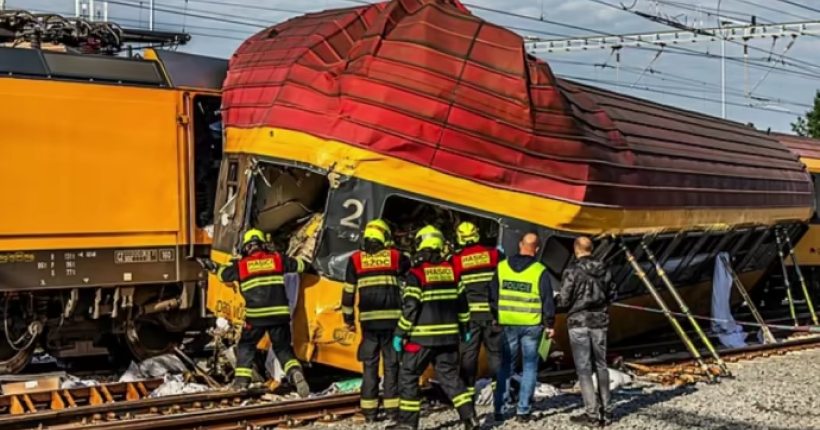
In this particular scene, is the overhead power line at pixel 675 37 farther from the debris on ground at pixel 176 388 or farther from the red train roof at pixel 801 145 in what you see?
the debris on ground at pixel 176 388

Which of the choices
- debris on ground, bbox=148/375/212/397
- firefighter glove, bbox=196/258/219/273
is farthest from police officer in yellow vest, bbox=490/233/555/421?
firefighter glove, bbox=196/258/219/273

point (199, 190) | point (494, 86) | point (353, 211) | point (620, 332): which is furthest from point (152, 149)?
point (620, 332)

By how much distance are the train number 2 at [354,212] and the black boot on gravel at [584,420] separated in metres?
2.49

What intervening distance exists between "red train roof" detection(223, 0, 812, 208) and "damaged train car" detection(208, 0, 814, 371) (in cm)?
1

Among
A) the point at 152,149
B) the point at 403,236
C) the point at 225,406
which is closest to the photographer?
the point at 225,406

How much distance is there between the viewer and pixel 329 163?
8.70m

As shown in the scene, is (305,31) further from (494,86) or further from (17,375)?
(17,375)

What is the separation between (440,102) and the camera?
8.59 meters

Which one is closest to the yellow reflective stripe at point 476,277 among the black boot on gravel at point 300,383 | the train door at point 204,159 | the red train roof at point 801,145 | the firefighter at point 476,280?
the firefighter at point 476,280

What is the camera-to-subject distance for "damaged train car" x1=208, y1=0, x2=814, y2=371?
855cm

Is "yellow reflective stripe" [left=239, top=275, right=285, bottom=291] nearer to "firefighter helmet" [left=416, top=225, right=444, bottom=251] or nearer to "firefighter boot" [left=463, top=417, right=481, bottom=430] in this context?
"firefighter helmet" [left=416, top=225, right=444, bottom=251]

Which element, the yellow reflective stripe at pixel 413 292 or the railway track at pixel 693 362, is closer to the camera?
the yellow reflective stripe at pixel 413 292

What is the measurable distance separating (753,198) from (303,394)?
24.5 feet

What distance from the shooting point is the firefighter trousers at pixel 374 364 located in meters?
7.62
